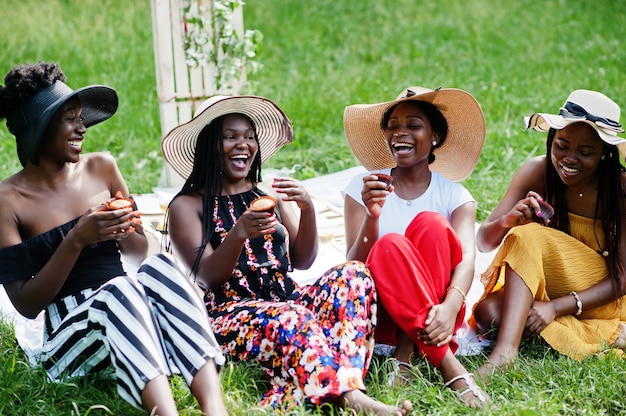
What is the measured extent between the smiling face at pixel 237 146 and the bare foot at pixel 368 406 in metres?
1.24

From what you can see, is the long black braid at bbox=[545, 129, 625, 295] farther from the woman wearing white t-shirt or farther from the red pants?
the red pants

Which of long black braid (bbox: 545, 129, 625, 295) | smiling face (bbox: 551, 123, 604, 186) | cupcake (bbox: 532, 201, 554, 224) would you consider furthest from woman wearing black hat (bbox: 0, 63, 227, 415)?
long black braid (bbox: 545, 129, 625, 295)

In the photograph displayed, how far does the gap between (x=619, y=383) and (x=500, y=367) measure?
1.69 ft

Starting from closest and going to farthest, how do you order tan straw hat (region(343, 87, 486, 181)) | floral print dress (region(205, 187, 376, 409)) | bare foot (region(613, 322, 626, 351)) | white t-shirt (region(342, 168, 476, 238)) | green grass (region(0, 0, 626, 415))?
1. floral print dress (region(205, 187, 376, 409))
2. bare foot (region(613, 322, 626, 351))
3. white t-shirt (region(342, 168, 476, 238))
4. tan straw hat (region(343, 87, 486, 181))
5. green grass (region(0, 0, 626, 415))

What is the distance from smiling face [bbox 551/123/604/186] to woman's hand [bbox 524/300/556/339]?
62 cm

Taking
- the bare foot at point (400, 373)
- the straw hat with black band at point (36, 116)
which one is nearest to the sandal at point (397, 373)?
the bare foot at point (400, 373)

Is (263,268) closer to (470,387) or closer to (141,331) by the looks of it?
(141,331)

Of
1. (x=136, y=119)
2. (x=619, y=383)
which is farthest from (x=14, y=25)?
(x=619, y=383)

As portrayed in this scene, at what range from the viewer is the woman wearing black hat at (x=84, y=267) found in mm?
3184

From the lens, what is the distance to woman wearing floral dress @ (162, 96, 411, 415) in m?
3.40

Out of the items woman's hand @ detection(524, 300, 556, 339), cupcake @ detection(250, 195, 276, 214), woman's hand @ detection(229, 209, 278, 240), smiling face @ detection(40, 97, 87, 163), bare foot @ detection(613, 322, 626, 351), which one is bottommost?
bare foot @ detection(613, 322, 626, 351)

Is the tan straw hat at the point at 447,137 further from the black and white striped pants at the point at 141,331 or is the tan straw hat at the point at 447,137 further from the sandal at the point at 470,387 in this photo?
the black and white striped pants at the point at 141,331

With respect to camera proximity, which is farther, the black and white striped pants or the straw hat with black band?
the straw hat with black band

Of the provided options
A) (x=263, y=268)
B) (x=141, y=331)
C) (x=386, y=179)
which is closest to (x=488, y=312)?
(x=386, y=179)
